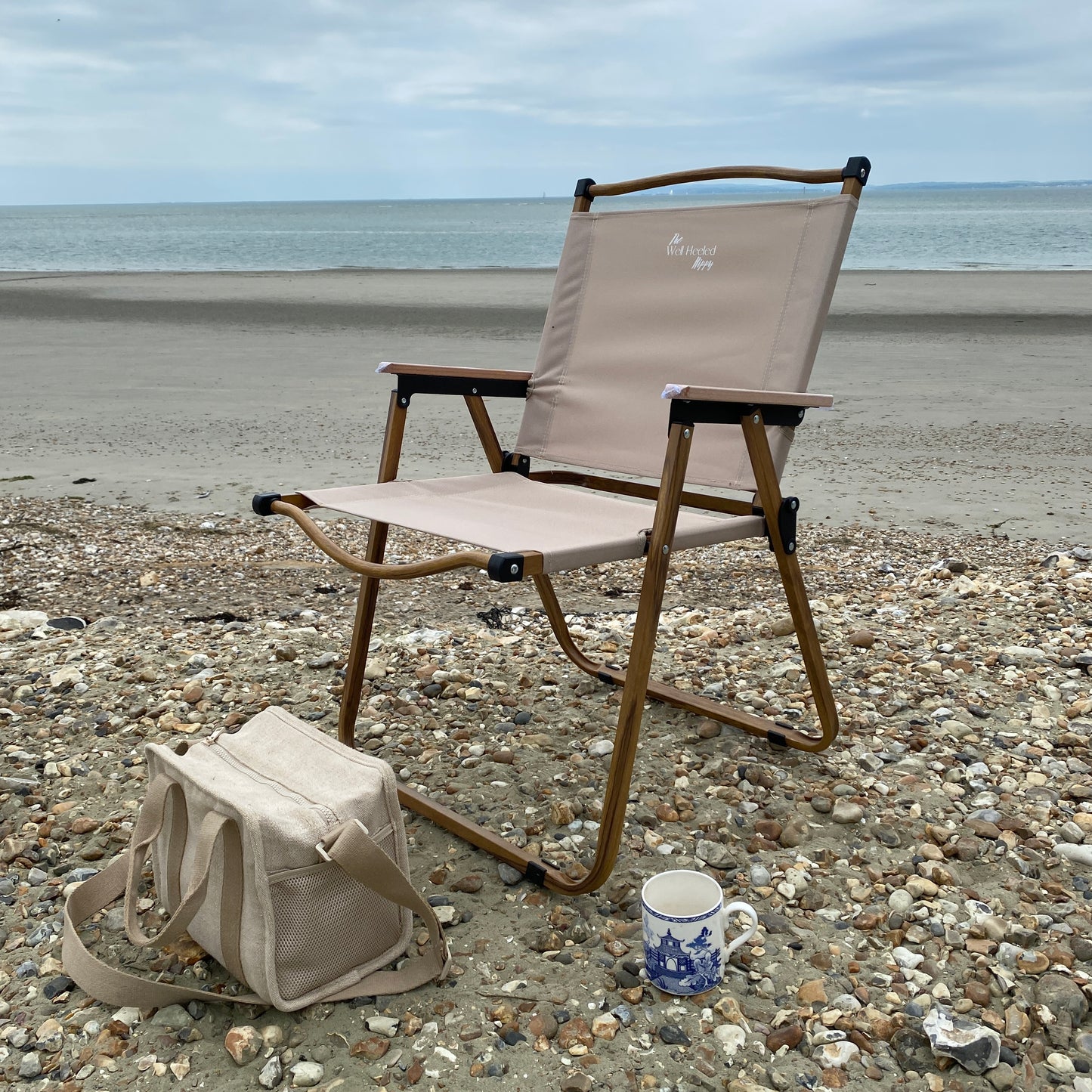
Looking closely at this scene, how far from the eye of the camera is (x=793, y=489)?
5488 mm

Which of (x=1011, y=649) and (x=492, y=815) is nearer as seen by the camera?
(x=492, y=815)

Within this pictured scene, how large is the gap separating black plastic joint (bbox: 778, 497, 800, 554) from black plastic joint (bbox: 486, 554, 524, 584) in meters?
0.68

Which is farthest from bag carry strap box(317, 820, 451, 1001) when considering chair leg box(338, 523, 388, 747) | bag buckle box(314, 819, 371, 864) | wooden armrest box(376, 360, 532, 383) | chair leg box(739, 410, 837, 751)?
wooden armrest box(376, 360, 532, 383)

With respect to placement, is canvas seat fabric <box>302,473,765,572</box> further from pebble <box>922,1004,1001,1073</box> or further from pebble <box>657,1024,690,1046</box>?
pebble <box>922,1004,1001,1073</box>

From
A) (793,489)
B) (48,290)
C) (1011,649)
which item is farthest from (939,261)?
(1011,649)

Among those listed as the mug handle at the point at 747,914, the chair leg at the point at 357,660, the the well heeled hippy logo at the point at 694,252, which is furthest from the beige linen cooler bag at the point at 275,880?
the the well heeled hippy logo at the point at 694,252

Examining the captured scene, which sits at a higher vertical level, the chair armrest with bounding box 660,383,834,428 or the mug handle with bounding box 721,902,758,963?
the chair armrest with bounding box 660,383,834,428

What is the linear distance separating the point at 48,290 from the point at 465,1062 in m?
21.0

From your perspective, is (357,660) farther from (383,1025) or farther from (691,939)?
(691,939)

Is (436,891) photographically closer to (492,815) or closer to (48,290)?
(492,815)

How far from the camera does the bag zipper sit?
5.61 ft

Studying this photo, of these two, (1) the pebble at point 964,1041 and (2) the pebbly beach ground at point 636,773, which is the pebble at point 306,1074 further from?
(1) the pebble at point 964,1041

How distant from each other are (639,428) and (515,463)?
366mm

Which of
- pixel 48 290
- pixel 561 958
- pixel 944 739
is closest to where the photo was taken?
pixel 561 958
